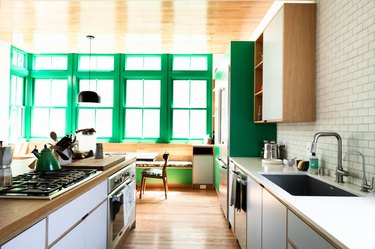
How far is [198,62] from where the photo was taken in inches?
261

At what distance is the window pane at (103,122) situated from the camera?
6.65 metres

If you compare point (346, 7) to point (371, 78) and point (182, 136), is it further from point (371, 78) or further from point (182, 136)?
point (182, 136)

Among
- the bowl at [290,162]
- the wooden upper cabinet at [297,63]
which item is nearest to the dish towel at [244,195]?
the bowl at [290,162]

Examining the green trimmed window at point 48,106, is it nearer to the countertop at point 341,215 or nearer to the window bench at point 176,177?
the window bench at point 176,177

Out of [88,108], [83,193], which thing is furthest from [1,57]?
[83,193]

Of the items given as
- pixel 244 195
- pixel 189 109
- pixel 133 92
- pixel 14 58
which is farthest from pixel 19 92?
pixel 244 195

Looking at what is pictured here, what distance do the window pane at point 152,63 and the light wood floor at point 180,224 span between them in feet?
10.2

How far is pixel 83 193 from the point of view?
1774mm

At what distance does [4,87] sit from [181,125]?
3.96 metres

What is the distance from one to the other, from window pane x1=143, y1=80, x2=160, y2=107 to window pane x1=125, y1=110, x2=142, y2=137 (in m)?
0.33

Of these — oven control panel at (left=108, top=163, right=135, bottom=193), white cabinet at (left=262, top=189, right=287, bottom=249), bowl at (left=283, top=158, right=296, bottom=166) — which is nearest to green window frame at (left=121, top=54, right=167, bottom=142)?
oven control panel at (left=108, top=163, right=135, bottom=193)

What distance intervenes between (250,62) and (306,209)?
8.85 ft

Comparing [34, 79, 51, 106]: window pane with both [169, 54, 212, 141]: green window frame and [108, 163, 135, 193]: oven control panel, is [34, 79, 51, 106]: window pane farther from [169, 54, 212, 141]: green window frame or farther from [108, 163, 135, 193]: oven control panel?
[108, 163, 135, 193]: oven control panel

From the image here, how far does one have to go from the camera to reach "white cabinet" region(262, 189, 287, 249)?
157 cm
